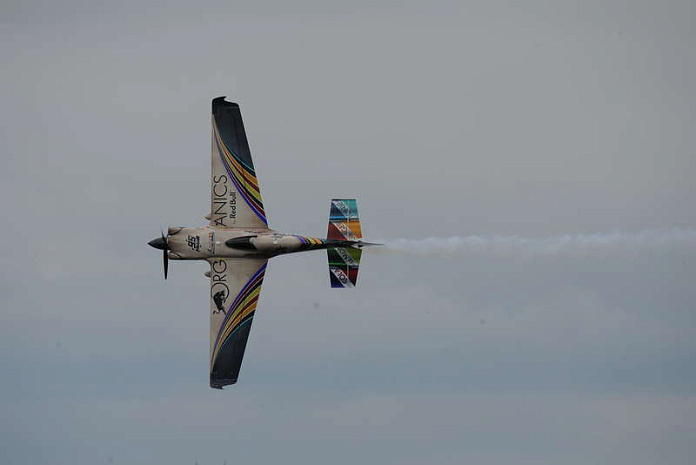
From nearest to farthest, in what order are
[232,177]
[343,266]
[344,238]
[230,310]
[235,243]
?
[343,266] < [344,238] < [235,243] < [230,310] < [232,177]

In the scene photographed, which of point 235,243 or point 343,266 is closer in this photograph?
point 343,266

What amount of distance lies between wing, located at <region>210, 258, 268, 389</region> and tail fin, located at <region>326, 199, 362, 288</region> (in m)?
3.49

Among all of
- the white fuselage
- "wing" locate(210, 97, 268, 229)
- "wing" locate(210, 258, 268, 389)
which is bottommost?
"wing" locate(210, 258, 268, 389)

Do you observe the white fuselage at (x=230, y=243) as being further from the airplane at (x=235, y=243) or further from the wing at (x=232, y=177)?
the wing at (x=232, y=177)

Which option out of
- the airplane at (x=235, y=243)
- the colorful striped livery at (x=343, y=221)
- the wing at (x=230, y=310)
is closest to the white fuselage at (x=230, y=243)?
the airplane at (x=235, y=243)

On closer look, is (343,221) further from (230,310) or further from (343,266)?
(230,310)

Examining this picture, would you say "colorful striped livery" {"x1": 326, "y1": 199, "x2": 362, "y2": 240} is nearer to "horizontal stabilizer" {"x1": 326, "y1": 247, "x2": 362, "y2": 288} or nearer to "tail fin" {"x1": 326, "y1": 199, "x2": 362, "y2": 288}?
"tail fin" {"x1": 326, "y1": 199, "x2": 362, "y2": 288}

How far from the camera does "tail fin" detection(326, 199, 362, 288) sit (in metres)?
53.6

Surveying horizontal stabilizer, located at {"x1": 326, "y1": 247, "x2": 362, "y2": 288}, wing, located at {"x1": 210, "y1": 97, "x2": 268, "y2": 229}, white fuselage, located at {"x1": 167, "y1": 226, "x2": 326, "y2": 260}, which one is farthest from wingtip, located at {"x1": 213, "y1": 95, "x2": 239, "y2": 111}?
horizontal stabilizer, located at {"x1": 326, "y1": 247, "x2": 362, "y2": 288}

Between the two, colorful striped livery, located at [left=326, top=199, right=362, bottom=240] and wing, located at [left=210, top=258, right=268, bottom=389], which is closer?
colorful striped livery, located at [left=326, top=199, right=362, bottom=240]

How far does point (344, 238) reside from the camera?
5375cm

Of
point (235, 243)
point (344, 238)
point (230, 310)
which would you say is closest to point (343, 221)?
point (344, 238)

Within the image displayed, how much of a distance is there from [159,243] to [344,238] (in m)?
8.22

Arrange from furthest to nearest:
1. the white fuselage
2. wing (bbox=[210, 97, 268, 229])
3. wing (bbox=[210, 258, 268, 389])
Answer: wing (bbox=[210, 97, 268, 229]) → wing (bbox=[210, 258, 268, 389]) → the white fuselage
